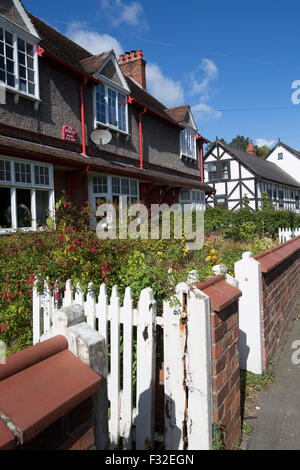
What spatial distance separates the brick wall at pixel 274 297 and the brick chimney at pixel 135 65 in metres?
16.0

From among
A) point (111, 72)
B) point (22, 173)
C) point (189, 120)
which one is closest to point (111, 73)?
point (111, 72)

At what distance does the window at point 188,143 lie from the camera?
18484 millimetres

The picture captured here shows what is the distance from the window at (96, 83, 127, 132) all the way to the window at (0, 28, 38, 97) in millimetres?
2981

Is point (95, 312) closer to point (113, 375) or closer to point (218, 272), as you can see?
point (113, 375)

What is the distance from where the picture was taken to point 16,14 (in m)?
9.02

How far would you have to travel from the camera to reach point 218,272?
303cm

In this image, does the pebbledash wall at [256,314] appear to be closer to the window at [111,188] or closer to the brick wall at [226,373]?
the brick wall at [226,373]

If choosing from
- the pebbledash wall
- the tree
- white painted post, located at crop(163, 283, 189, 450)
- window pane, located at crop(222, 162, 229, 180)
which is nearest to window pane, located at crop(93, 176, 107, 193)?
the pebbledash wall

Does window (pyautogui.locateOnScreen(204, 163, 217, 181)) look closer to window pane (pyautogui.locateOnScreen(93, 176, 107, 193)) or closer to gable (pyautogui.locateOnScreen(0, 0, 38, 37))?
window pane (pyautogui.locateOnScreen(93, 176, 107, 193))

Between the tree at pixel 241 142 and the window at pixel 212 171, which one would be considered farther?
the tree at pixel 241 142

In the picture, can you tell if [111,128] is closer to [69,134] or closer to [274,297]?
[69,134]

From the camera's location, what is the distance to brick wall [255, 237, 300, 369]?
12.1ft

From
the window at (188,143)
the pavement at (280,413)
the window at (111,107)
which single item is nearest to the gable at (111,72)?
the window at (111,107)

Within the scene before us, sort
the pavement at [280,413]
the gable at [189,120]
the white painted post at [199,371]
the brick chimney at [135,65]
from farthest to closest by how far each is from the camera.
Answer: the gable at [189,120], the brick chimney at [135,65], the pavement at [280,413], the white painted post at [199,371]
